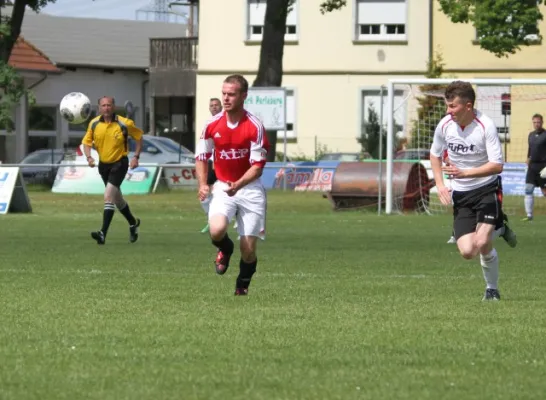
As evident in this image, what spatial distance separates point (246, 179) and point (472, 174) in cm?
179

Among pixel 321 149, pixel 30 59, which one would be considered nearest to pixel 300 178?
pixel 321 149

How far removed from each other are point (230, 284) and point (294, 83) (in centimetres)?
4258

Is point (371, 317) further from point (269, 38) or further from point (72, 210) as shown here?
point (269, 38)

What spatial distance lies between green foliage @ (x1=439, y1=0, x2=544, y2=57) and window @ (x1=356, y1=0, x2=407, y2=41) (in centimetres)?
1076

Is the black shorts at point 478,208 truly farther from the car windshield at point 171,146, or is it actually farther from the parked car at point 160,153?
the car windshield at point 171,146

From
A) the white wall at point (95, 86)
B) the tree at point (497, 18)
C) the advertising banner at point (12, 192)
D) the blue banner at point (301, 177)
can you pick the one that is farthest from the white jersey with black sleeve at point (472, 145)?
the white wall at point (95, 86)

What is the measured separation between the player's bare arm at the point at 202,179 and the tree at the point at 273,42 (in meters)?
27.9

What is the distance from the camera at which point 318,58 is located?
5572 cm

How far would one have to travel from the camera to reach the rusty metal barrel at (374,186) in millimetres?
31547

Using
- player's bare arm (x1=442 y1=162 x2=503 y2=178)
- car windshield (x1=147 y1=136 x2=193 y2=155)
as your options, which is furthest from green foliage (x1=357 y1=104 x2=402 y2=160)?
player's bare arm (x1=442 y1=162 x2=503 y2=178)

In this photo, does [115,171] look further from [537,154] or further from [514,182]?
[514,182]

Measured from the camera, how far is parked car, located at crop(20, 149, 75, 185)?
4303 cm

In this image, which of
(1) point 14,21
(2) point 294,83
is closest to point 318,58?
(2) point 294,83

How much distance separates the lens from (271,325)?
Result: 9961mm
